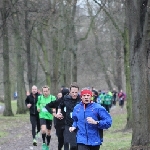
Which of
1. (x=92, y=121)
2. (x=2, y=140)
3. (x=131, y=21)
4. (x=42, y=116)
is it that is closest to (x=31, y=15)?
(x=2, y=140)

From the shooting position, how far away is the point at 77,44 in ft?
133

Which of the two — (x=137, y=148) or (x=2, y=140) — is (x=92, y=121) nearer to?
(x=137, y=148)

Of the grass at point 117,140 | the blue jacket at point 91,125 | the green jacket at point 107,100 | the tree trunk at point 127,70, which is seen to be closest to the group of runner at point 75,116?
the blue jacket at point 91,125

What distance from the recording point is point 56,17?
31.4m

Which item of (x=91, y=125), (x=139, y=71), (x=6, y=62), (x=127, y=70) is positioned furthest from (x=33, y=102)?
(x=6, y=62)

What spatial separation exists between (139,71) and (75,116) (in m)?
3.49

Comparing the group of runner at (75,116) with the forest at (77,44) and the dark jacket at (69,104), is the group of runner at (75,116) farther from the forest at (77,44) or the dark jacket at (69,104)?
the forest at (77,44)

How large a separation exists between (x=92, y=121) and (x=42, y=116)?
6206 millimetres

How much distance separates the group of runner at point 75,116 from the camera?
838cm

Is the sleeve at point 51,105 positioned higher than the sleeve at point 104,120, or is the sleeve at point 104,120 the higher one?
the sleeve at point 104,120

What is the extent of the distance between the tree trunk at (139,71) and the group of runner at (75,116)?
981 mm

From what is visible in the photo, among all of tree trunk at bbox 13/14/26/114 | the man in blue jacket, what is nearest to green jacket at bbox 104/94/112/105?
tree trunk at bbox 13/14/26/114

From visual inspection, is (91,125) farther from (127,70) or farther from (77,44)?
(77,44)

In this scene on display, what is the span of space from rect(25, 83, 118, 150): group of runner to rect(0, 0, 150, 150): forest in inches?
50.5
